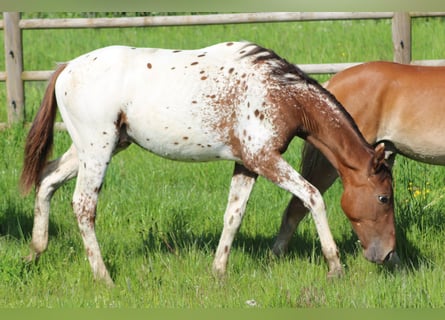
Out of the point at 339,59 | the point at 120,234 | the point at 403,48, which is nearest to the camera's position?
the point at 120,234

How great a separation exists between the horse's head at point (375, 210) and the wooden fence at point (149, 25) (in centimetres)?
382

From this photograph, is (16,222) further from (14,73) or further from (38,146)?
(14,73)

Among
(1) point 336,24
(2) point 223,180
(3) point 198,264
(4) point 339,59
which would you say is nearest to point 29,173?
(3) point 198,264

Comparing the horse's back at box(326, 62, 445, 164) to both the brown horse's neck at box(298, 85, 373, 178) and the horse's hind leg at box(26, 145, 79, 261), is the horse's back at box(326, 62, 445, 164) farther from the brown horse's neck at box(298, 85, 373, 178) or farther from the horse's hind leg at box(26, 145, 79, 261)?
the horse's hind leg at box(26, 145, 79, 261)

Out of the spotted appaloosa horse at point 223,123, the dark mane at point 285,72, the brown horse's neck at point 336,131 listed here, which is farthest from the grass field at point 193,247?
the dark mane at point 285,72

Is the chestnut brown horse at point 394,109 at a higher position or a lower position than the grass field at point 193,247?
higher

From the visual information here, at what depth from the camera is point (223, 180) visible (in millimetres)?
8234

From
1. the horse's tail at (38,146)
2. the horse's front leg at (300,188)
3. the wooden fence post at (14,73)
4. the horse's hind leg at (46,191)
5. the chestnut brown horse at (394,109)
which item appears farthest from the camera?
the wooden fence post at (14,73)

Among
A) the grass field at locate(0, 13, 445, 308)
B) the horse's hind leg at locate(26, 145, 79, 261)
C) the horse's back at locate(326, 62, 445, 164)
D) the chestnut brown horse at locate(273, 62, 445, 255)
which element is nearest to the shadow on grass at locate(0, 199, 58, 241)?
the grass field at locate(0, 13, 445, 308)

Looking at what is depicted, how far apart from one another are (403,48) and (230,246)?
4256 millimetres

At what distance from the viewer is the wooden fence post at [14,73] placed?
9.95 metres

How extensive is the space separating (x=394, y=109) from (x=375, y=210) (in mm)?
1024

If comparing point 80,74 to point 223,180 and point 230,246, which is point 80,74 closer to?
point 230,246

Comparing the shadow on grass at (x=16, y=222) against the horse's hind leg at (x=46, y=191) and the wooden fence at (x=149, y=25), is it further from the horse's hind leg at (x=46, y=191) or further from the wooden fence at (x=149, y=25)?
the wooden fence at (x=149, y=25)
